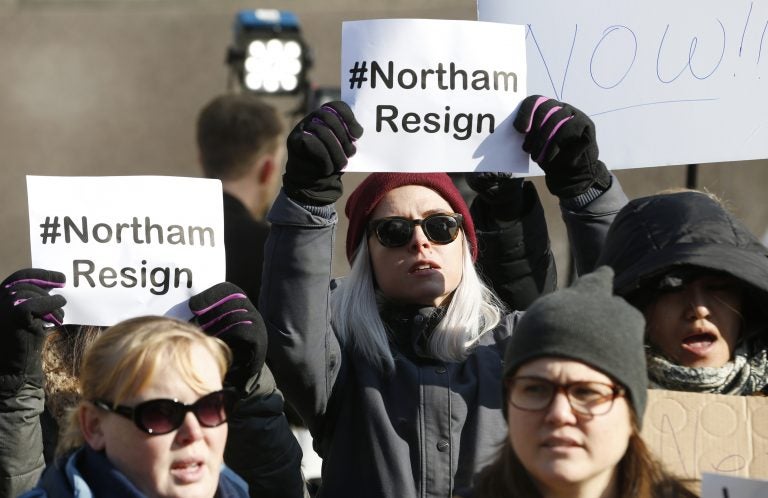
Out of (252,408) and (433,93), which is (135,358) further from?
(433,93)

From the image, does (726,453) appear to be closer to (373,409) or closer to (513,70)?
(373,409)

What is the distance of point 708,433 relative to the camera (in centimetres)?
279

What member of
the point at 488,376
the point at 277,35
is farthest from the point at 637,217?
the point at 277,35

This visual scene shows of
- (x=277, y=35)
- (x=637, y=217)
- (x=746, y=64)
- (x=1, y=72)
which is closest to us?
(x=637, y=217)

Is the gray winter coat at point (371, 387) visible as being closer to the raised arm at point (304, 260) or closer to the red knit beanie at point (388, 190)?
the raised arm at point (304, 260)

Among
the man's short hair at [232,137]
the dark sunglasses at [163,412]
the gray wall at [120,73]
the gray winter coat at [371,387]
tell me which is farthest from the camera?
the gray wall at [120,73]

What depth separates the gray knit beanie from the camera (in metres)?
2.53

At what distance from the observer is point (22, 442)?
10.3 ft

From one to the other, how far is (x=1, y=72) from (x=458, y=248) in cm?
1134

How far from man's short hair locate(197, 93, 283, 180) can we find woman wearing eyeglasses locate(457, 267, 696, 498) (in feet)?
9.96

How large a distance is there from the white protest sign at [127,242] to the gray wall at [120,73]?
33.3ft

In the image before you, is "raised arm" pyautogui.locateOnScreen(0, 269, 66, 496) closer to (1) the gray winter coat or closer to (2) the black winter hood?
(1) the gray winter coat

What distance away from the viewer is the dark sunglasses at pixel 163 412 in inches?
106

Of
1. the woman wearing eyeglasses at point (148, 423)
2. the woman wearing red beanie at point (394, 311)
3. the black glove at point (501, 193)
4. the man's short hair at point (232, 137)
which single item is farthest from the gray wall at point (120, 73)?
the woman wearing eyeglasses at point (148, 423)
